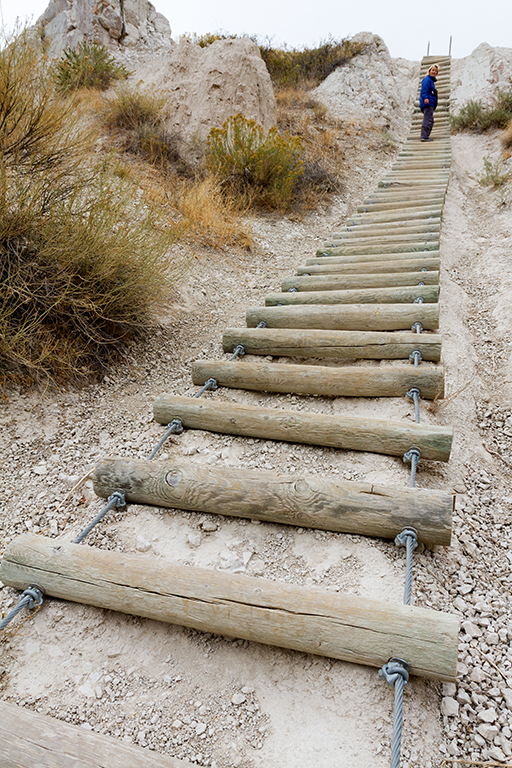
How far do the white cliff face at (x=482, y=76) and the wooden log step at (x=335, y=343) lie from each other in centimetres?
1094

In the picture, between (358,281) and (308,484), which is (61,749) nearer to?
(308,484)

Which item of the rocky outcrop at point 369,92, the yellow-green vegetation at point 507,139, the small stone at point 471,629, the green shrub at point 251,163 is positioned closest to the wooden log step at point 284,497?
Result: the small stone at point 471,629

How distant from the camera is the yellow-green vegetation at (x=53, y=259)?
305 cm

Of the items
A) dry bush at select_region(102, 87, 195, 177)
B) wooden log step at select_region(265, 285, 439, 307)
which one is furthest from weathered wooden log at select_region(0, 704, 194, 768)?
dry bush at select_region(102, 87, 195, 177)

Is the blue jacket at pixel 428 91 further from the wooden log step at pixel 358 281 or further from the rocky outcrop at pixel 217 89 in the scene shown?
the wooden log step at pixel 358 281

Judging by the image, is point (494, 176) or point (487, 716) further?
point (494, 176)

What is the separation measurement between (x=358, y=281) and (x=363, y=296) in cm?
43

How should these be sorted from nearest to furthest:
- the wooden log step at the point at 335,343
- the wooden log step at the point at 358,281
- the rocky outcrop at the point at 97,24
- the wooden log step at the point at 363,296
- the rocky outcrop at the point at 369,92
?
the wooden log step at the point at 335,343 < the wooden log step at the point at 363,296 < the wooden log step at the point at 358,281 < the rocky outcrop at the point at 97,24 < the rocky outcrop at the point at 369,92

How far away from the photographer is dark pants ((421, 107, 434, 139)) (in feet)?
33.8

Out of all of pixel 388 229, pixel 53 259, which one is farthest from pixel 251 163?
pixel 53 259

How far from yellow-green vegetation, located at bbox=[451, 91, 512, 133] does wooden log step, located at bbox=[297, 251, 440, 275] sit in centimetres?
746

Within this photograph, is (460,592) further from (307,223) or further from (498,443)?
(307,223)

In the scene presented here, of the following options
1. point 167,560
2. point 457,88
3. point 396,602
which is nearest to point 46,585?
point 167,560

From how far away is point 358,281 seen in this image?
14.9 ft
